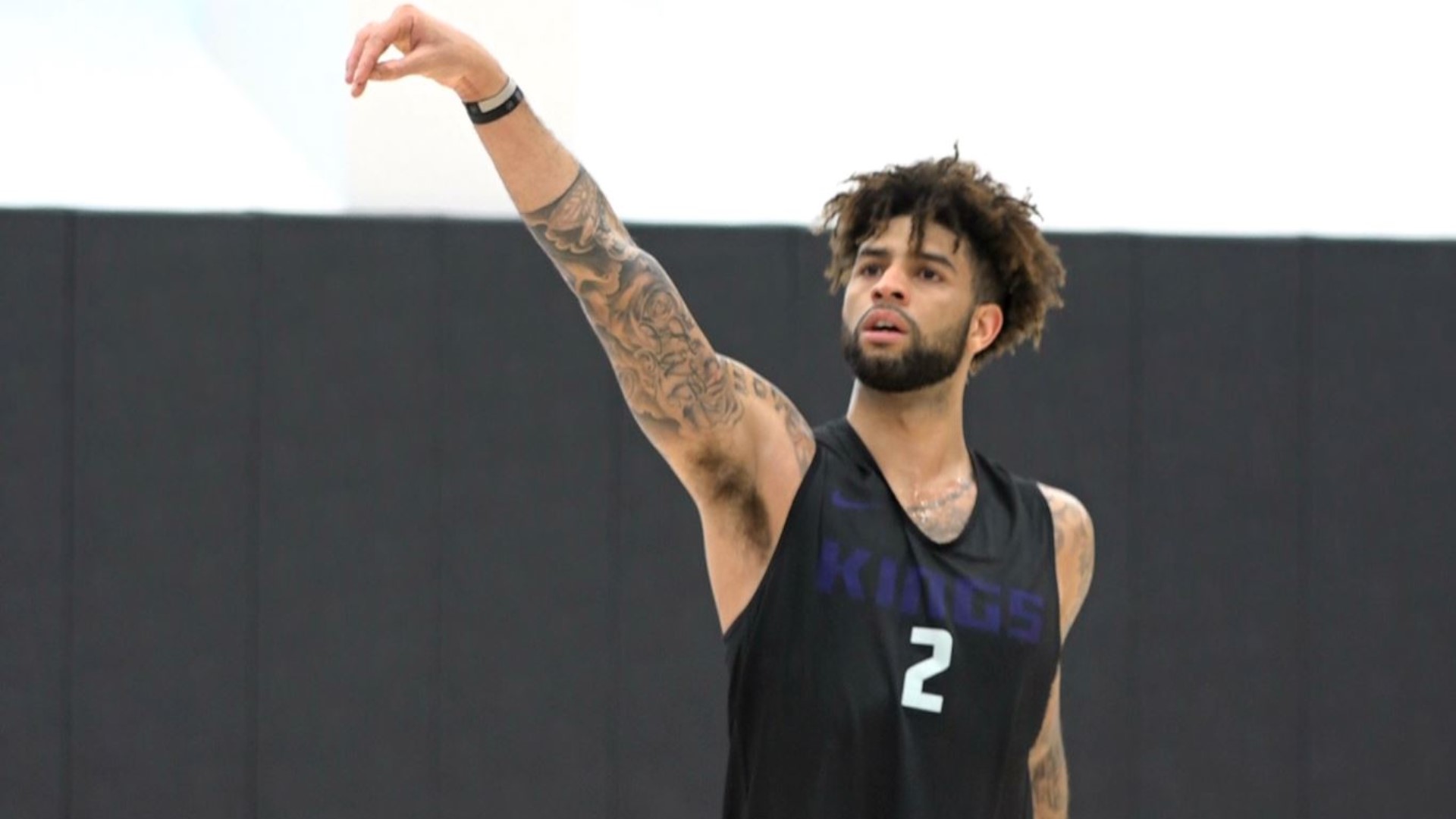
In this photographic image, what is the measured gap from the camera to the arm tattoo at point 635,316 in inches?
78.2

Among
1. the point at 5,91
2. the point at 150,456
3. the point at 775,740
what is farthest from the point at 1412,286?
the point at 5,91

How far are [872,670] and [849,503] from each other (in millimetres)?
213

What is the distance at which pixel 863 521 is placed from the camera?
223 cm

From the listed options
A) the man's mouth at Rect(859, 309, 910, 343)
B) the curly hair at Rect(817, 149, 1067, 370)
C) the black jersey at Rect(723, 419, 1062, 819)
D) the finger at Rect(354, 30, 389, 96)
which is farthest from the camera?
the curly hair at Rect(817, 149, 1067, 370)

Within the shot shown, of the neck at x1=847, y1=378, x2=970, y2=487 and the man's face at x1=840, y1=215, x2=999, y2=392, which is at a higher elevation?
the man's face at x1=840, y1=215, x2=999, y2=392

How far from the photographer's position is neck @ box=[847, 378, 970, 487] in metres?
2.35

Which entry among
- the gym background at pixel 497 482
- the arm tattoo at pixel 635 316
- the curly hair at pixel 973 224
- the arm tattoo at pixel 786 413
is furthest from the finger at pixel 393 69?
the gym background at pixel 497 482

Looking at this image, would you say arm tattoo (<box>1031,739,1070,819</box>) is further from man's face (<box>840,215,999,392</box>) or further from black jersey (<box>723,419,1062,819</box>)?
man's face (<box>840,215,999,392</box>)

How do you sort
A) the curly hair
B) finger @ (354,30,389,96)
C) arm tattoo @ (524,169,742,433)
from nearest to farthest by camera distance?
finger @ (354,30,389,96) → arm tattoo @ (524,169,742,433) → the curly hair

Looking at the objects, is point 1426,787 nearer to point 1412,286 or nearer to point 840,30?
point 1412,286

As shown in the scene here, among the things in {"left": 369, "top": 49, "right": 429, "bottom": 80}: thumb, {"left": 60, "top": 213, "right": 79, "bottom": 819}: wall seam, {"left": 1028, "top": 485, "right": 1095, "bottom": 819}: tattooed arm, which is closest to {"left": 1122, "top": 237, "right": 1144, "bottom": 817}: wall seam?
{"left": 1028, "top": 485, "right": 1095, "bottom": 819}: tattooed arm

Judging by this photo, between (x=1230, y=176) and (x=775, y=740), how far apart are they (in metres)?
2.95

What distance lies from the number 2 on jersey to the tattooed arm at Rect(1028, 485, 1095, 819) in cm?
32

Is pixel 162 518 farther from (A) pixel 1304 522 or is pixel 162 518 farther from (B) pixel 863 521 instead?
(A) pixel 1304 522
